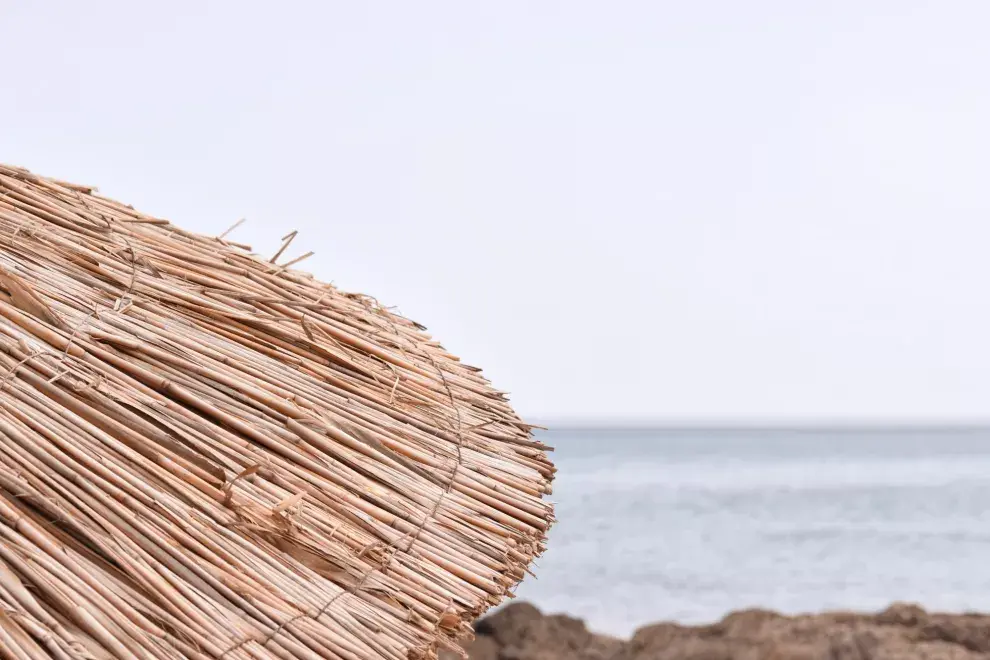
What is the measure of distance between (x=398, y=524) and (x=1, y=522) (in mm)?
361

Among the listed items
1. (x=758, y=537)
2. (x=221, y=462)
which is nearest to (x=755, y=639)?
(x=221, y=462)

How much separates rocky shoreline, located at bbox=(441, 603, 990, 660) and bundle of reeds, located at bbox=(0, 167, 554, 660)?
4185 mm

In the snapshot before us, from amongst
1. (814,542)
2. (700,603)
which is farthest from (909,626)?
(814,542)

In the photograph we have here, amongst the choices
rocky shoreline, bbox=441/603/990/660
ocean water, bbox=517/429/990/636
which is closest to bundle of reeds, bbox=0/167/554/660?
rocky shoreline, bbox=441/603/990/660

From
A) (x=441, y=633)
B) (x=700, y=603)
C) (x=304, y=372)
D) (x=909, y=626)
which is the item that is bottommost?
(x=700, y=603)

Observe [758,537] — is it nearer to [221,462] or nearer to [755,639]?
[755,639]

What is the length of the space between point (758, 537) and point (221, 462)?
44.2 feet

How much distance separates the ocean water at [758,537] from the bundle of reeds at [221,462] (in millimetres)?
5260

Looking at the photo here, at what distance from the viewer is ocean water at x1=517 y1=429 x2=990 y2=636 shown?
34.8 ft

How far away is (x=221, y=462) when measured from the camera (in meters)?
1.00

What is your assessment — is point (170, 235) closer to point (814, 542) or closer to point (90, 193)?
point (90, 193)

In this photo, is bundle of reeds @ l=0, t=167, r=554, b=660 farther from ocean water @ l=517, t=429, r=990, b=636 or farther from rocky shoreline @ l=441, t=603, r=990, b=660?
ocean water @ l=517, t=429, r=990, b=636

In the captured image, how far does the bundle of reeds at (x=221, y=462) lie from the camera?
0.86 meters

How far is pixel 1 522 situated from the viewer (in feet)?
2.74
